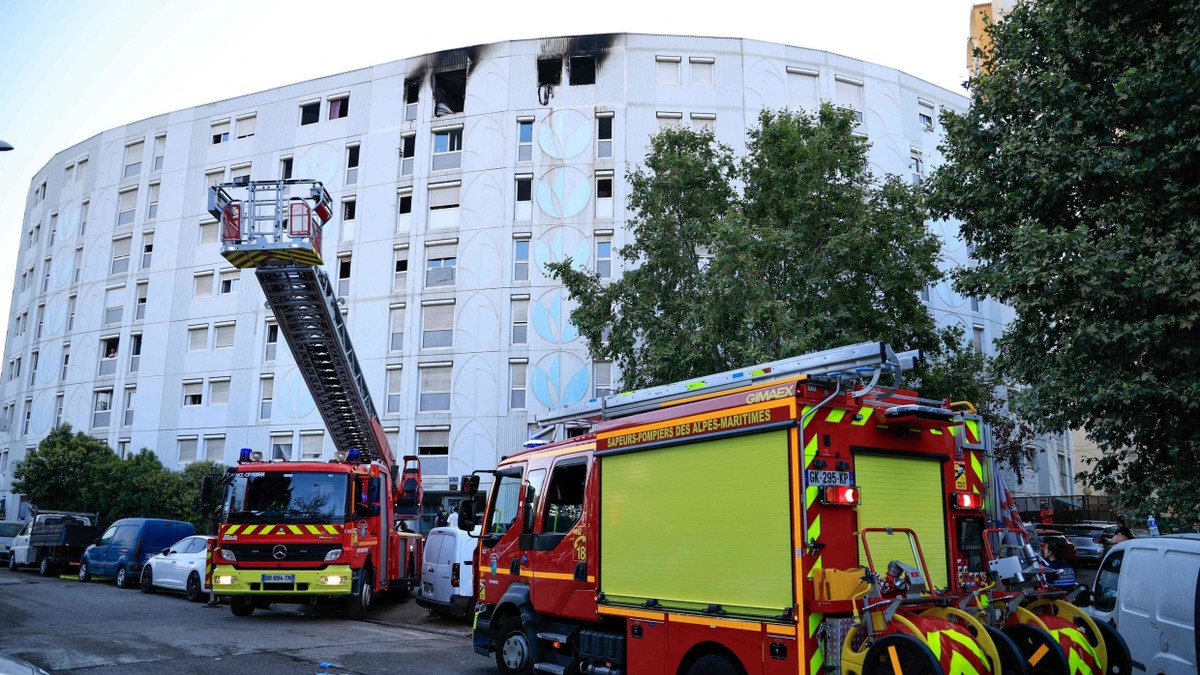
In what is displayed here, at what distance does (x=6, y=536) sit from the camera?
29.6 meters

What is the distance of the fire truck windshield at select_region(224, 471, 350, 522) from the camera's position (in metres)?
14.5

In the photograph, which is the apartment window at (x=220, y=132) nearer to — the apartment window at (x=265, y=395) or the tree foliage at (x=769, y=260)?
the apartment window at (x=265, y=395)

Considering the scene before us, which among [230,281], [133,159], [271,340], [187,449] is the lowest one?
[187,449]

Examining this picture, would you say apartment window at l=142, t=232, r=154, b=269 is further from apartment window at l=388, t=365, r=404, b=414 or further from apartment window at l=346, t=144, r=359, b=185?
apartment window at l=388, t=365, r=404, b=414

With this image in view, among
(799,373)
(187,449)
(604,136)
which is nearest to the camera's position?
(799,373)

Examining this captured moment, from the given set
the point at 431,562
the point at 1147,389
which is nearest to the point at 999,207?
the point at 1147,389

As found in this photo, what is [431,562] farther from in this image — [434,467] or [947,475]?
[434,467]

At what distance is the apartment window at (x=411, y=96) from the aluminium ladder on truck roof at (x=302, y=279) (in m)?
19.5

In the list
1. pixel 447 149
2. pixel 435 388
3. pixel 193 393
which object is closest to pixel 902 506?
pixel 435 388

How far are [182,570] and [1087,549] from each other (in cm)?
2393

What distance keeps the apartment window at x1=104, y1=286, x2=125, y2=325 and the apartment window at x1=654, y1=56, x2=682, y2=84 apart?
25063 millimetres

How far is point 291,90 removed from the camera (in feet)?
122

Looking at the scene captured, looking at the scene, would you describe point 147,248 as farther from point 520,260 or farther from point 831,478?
point 831,478

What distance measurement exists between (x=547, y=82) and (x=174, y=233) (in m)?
17.7
